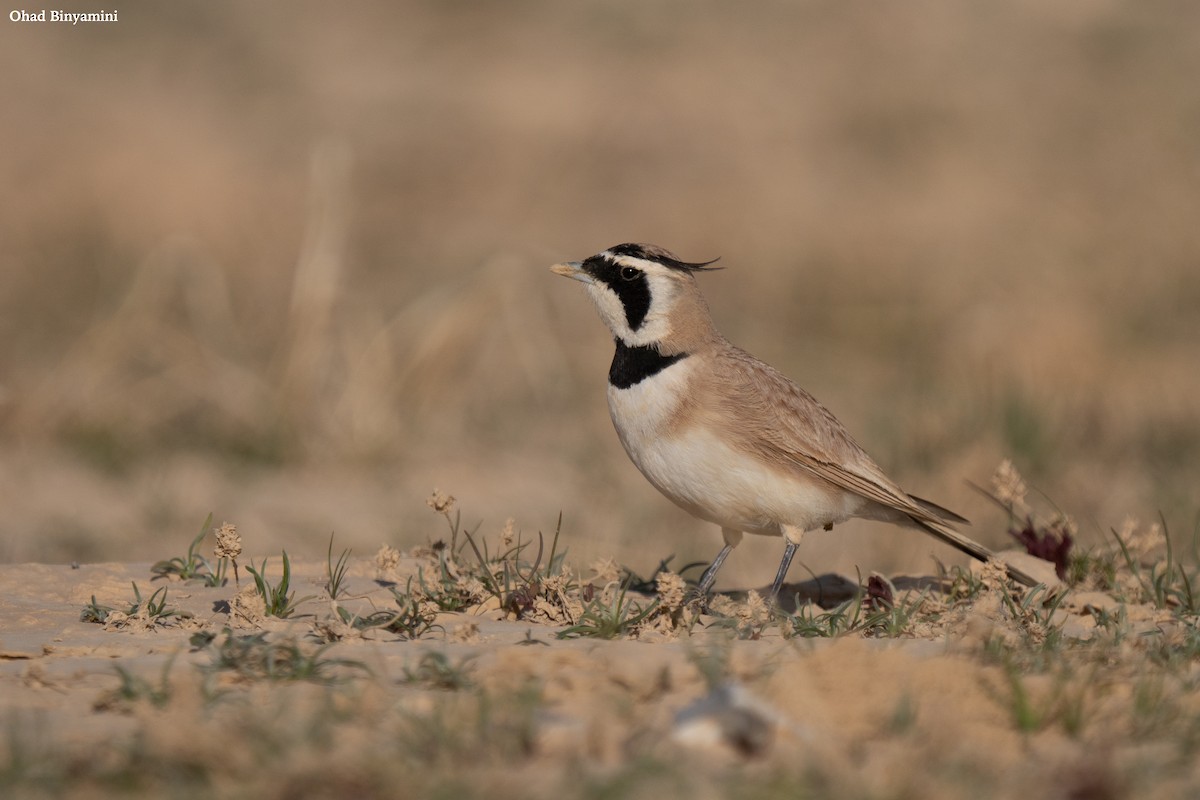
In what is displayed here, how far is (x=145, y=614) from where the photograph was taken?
493 centimetres

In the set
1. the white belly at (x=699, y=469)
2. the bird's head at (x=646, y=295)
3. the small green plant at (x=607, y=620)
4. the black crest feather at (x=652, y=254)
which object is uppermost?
the black crest feather at (x=652, y=254)

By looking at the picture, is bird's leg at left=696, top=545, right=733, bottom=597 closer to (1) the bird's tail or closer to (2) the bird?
(2) the bird

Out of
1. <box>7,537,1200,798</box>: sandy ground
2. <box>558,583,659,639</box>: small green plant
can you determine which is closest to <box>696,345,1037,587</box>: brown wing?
<box>558,583,659,639</box>: small green plant

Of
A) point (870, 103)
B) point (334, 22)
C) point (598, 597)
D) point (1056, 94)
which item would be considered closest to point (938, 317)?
point (870, 103)

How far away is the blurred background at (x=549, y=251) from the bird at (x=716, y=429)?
1510mm

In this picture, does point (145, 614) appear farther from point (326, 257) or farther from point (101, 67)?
point (101, 67)

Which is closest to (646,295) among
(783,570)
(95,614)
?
(783,570)

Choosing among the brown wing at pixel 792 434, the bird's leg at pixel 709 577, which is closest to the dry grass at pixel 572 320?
the bird's leg at pixel 709 577

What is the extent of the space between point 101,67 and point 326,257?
10.7m

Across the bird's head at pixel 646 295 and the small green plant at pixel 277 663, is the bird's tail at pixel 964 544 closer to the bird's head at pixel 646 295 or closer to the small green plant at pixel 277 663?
the bird's head at pixel 646 295

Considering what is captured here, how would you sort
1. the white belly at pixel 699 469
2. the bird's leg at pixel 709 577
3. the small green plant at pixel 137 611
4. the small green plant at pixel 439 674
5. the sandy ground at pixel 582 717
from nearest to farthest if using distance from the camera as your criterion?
the sandy ground at pixel 582 717 < the small green plant at pixel 439 674 < the small green plant at pixel 137 611 < the white belly at pixel 699 469 < the bird's leg at pixel 709 577

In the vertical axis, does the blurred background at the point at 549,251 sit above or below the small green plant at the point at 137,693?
above

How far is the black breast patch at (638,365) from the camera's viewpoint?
19.2 feet

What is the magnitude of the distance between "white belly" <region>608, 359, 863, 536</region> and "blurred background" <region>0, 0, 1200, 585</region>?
5.71 ft
